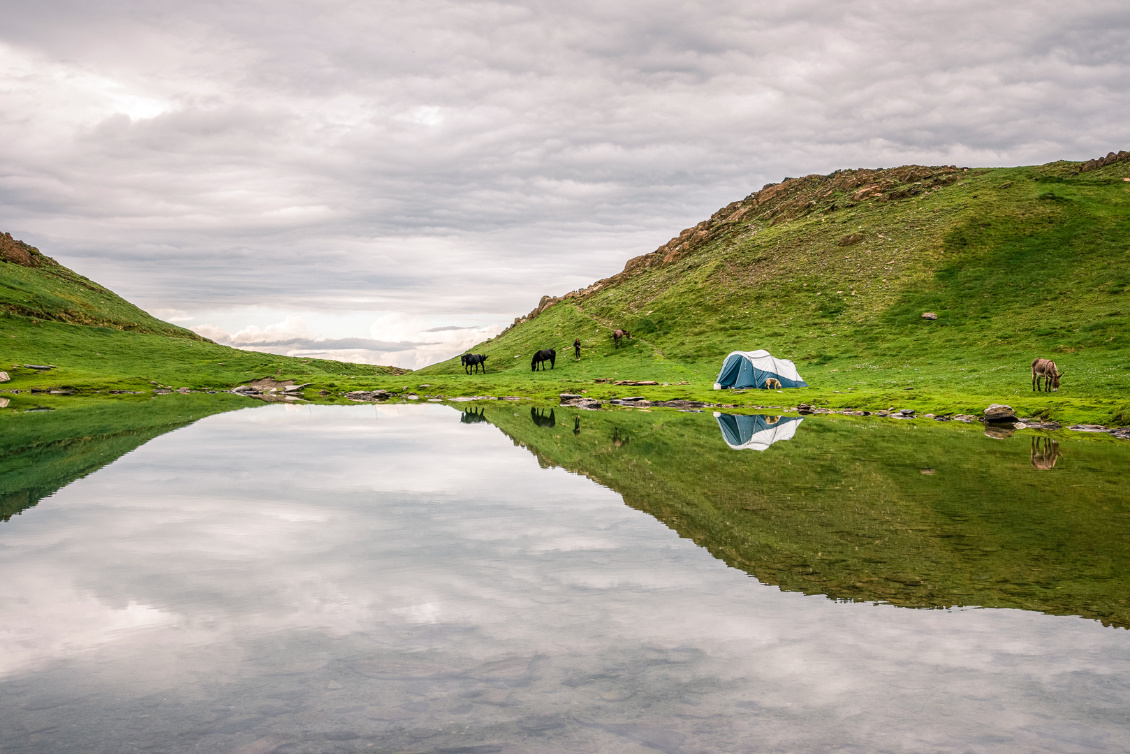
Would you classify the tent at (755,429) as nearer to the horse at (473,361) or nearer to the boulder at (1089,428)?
the boulder at (1089,428)

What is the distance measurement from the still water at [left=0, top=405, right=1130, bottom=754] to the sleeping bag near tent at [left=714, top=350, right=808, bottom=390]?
5282 cm

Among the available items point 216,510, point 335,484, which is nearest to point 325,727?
point 216,510

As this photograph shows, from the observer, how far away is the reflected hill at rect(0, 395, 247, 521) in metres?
22.6

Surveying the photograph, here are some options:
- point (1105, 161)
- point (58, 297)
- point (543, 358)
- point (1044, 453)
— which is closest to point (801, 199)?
point (1105, 161)

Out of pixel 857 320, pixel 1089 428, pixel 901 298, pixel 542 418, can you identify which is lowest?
pixel 1089 428

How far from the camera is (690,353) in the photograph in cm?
10125

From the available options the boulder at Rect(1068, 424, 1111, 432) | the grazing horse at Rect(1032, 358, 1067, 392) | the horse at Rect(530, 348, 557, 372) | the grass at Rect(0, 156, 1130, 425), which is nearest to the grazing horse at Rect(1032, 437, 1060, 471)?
the boulder at Rect(1068, 424, 1111, 432)

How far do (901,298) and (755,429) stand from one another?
7167 centimetres

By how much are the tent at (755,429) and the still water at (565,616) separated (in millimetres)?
12071

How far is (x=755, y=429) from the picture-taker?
43.8m

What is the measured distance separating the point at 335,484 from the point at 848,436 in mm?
27822

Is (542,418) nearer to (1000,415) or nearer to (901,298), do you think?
(1000,415)

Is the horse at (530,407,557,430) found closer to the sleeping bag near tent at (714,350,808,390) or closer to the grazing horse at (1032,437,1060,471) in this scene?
the sleeping bag near tent at (714,350,808,390)

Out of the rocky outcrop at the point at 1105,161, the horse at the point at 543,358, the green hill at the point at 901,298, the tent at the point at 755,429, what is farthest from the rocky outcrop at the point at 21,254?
the rocky outcrop at the point at 1105,161
